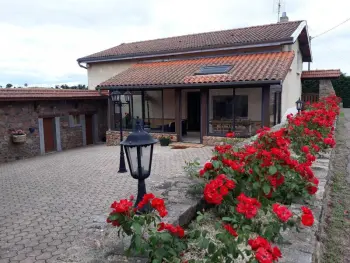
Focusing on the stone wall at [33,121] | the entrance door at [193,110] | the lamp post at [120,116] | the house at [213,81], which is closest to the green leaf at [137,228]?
the lamp post at [120,116]

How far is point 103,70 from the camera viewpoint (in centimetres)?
1744

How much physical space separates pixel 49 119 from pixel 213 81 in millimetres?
8118

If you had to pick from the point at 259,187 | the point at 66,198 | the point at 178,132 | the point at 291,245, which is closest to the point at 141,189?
the point at 259,187

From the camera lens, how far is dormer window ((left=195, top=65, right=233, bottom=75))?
37.9ft

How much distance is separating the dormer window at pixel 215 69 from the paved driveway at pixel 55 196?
338 cm

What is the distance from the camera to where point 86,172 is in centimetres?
837

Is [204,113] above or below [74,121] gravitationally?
above

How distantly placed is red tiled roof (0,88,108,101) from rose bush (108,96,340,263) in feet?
35.1

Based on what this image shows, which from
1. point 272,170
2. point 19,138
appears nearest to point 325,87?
point 272,170

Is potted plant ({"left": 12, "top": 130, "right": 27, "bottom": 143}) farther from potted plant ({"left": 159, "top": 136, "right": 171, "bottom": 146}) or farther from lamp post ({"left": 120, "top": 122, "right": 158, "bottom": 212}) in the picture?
lamp post ({"left": 120, "top": 122, "right": 158, "bottom": 212})

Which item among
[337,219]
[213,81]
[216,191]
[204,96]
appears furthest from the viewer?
[204,96]

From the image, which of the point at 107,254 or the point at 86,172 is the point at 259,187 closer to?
the point at 107,254

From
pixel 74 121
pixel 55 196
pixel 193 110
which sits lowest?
pixel 55 196

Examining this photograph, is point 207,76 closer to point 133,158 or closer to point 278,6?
point 133,158
